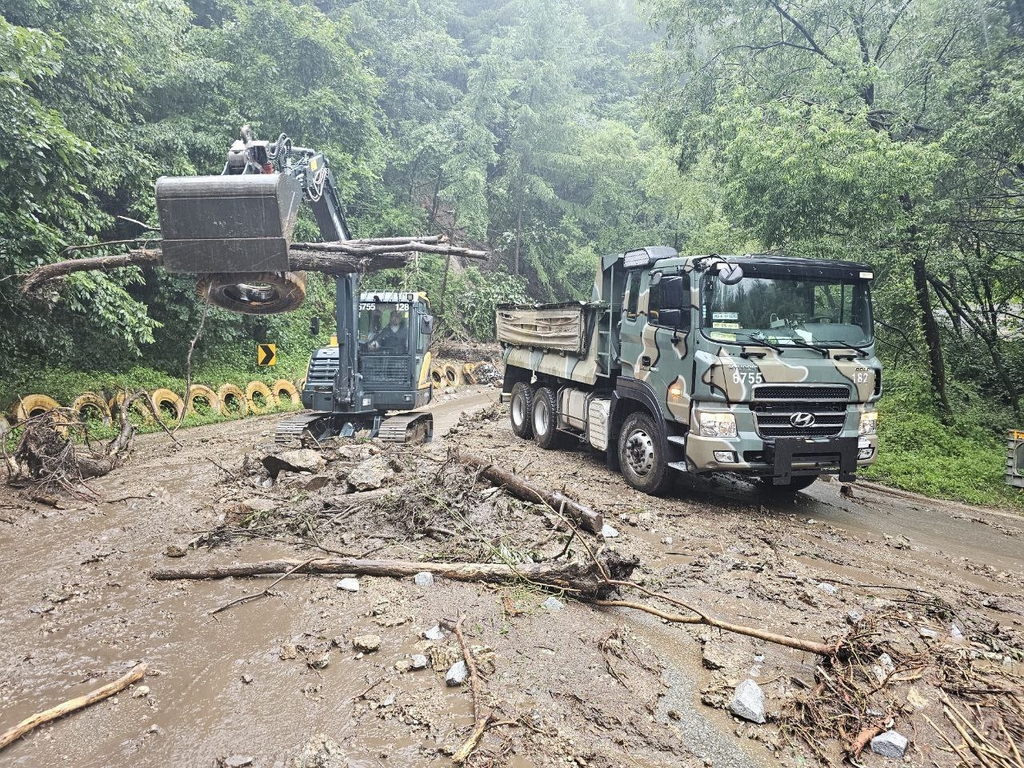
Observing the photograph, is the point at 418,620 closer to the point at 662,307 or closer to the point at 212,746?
the point at 212,746

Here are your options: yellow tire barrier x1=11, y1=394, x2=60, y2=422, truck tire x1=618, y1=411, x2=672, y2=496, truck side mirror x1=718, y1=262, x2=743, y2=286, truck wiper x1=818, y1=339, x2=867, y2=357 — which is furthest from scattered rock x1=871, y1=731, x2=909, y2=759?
yellow tire barrier x1=11, y1=394, x2=60, y2=422

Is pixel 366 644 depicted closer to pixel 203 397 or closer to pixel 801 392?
pixel 801 392

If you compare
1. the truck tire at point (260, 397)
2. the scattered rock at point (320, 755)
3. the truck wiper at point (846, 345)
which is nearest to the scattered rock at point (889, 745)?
the scattered rock at point (320, 755)

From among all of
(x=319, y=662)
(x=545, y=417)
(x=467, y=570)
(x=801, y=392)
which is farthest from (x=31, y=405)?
(x=801, y=392)

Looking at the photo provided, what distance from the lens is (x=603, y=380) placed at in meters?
9.27

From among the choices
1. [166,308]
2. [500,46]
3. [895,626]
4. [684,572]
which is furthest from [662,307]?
[500,46]

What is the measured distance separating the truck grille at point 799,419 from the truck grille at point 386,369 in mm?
6411

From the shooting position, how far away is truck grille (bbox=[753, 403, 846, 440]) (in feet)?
22.3

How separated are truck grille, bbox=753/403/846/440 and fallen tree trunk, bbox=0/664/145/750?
6.02 metres

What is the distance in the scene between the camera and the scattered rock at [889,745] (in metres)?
2.97

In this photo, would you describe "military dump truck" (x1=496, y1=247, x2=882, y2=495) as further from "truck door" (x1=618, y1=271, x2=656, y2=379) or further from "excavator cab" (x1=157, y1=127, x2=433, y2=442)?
"excavator cab" (x1=157, y1=127, x2=433, y2=442)

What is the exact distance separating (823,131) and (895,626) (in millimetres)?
8006

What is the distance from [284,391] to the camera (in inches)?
659

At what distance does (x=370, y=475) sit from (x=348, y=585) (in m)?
2.37
